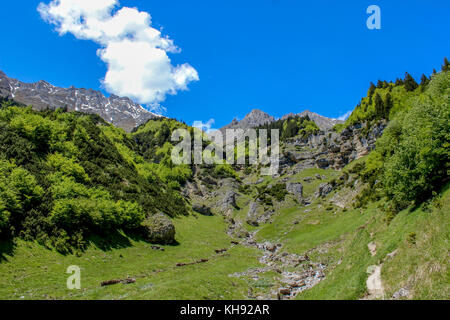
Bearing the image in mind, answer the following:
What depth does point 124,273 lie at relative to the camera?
34.1 m

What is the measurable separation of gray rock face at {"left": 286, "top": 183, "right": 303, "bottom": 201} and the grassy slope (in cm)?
4792

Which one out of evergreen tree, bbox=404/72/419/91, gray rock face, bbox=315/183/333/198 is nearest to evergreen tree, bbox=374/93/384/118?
evergreen tree, bbox=404/72/419/91

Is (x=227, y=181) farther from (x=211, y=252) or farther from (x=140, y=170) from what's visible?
(x=211, y=252)

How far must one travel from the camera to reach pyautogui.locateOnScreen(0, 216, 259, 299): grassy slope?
2380 cm

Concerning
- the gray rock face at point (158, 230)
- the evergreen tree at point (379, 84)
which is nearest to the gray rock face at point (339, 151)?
the evergreen tree at point (379, 84)

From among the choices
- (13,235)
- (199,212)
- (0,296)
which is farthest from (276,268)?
(199,212)

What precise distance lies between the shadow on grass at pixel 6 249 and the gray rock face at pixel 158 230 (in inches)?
1043

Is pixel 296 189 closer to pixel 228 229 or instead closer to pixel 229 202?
pixel 229 202

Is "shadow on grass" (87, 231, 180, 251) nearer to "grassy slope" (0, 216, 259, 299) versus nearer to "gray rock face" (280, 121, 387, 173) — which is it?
"grassy slope" (0, 216, 259, 299)

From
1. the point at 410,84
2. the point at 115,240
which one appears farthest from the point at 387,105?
the point at 115,240

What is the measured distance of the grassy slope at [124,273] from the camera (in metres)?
23.8

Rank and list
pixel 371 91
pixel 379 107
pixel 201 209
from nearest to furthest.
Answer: pixel 201 209, pixel 379 107, pixel 371 91

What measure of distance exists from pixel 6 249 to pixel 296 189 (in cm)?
8979
